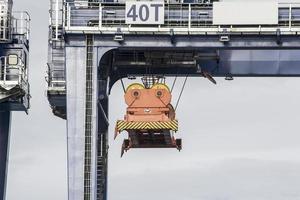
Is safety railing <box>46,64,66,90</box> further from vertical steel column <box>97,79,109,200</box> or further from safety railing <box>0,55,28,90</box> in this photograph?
vertical steel column <box>97,79,109,200</box>

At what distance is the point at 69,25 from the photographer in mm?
62625

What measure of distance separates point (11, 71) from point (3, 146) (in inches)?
249

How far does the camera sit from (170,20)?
63.1m

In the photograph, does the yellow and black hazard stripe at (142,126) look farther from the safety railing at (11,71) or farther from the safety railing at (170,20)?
the safety railing at (11,71)

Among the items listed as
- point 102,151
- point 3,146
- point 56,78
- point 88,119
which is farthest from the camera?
point 3,146

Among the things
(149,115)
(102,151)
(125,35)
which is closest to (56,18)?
(125,35)

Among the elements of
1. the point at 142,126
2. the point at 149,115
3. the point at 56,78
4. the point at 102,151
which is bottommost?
the point at 102,151

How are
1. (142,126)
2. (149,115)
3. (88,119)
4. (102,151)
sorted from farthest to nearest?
(102,151) → (149,115) → (142,126) → (88,119)

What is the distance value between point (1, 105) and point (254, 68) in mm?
15425

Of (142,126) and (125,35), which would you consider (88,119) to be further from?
(125,35)

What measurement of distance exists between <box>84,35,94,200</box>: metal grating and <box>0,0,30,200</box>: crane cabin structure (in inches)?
326

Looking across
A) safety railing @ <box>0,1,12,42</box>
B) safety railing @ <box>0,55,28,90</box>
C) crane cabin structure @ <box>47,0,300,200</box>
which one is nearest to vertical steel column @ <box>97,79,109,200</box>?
safety railing @ <box>0,55,28,90</box>

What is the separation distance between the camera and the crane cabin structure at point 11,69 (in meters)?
69.6

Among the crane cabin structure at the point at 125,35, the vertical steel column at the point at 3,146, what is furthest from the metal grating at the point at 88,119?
the vertical steel column at the point at 3,146
